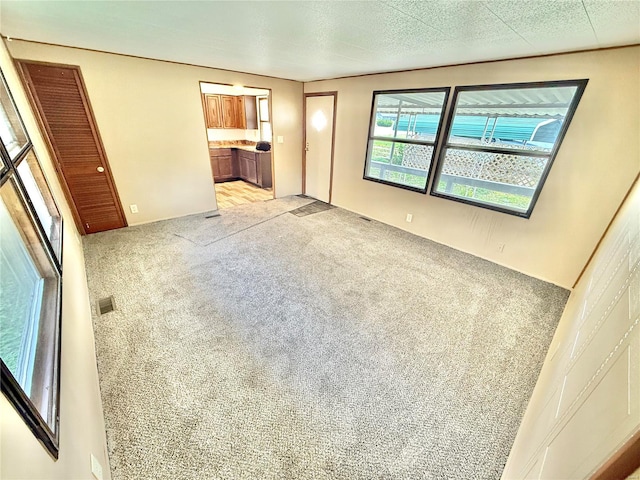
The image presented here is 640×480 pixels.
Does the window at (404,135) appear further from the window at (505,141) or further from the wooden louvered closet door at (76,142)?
the wooden louvered closet door at (76,142)

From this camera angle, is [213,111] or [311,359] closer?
[311,359]

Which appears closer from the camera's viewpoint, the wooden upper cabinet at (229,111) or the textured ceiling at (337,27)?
the textured ceiling at (337,27)

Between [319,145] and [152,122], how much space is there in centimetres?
269

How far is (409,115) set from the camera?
351 cm

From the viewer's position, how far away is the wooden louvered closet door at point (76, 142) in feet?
9.06

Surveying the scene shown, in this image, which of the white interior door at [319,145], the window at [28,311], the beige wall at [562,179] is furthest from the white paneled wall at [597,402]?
the white interior door at [319,145]

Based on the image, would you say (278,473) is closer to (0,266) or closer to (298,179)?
(0,266)

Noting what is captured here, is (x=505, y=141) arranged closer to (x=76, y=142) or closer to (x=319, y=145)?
(x=319, y=145)

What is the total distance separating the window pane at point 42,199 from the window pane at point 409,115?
12.4 feet

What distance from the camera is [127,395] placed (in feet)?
5.09

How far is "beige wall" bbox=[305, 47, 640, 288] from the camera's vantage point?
2.14 meters

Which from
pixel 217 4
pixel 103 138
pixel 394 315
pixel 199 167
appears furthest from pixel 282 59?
pixel 394 315

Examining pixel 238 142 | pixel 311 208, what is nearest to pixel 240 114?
pixel 238 142

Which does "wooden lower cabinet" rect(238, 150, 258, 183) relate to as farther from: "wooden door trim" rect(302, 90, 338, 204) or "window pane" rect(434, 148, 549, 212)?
"window pane" rect(434, 148, 549, 212)
